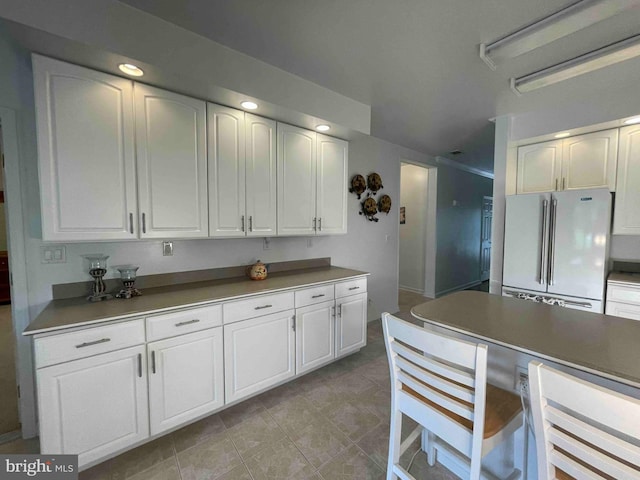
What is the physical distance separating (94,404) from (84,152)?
56.0 inches

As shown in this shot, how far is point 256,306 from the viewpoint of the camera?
2.05 m

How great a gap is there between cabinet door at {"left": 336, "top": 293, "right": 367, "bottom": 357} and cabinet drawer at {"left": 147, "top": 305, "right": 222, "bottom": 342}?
1.17 meters

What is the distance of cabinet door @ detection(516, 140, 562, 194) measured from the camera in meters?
2.89

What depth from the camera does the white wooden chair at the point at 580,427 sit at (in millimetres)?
652

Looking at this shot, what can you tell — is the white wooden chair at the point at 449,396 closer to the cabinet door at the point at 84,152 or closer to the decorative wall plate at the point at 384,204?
the cabinet door at the point at 84,152

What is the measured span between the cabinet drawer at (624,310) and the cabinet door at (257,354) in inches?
113

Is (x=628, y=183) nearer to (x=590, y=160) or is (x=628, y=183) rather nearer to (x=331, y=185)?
(x=590, y=160)

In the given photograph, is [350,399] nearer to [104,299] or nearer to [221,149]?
[104,299]

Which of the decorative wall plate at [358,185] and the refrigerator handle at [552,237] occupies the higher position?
the decorative wall plate at [358,185]

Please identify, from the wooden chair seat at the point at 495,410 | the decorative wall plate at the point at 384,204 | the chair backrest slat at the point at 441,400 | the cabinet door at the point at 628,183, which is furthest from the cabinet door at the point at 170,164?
the cabinet door at the point at 628,183

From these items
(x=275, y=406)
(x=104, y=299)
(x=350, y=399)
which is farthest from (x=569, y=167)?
(x=104, y=299)

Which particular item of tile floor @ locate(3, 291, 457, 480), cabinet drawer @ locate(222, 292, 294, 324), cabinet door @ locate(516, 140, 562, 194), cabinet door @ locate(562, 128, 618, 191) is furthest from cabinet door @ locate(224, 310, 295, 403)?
cabinet door @ locate(562, 128, 618, 191)

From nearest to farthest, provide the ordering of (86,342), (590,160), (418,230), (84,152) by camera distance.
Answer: (86,342) → (84,152) → (590,160) → (418,230)

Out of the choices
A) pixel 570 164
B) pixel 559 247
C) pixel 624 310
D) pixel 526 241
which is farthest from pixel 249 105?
pixel 624 310
